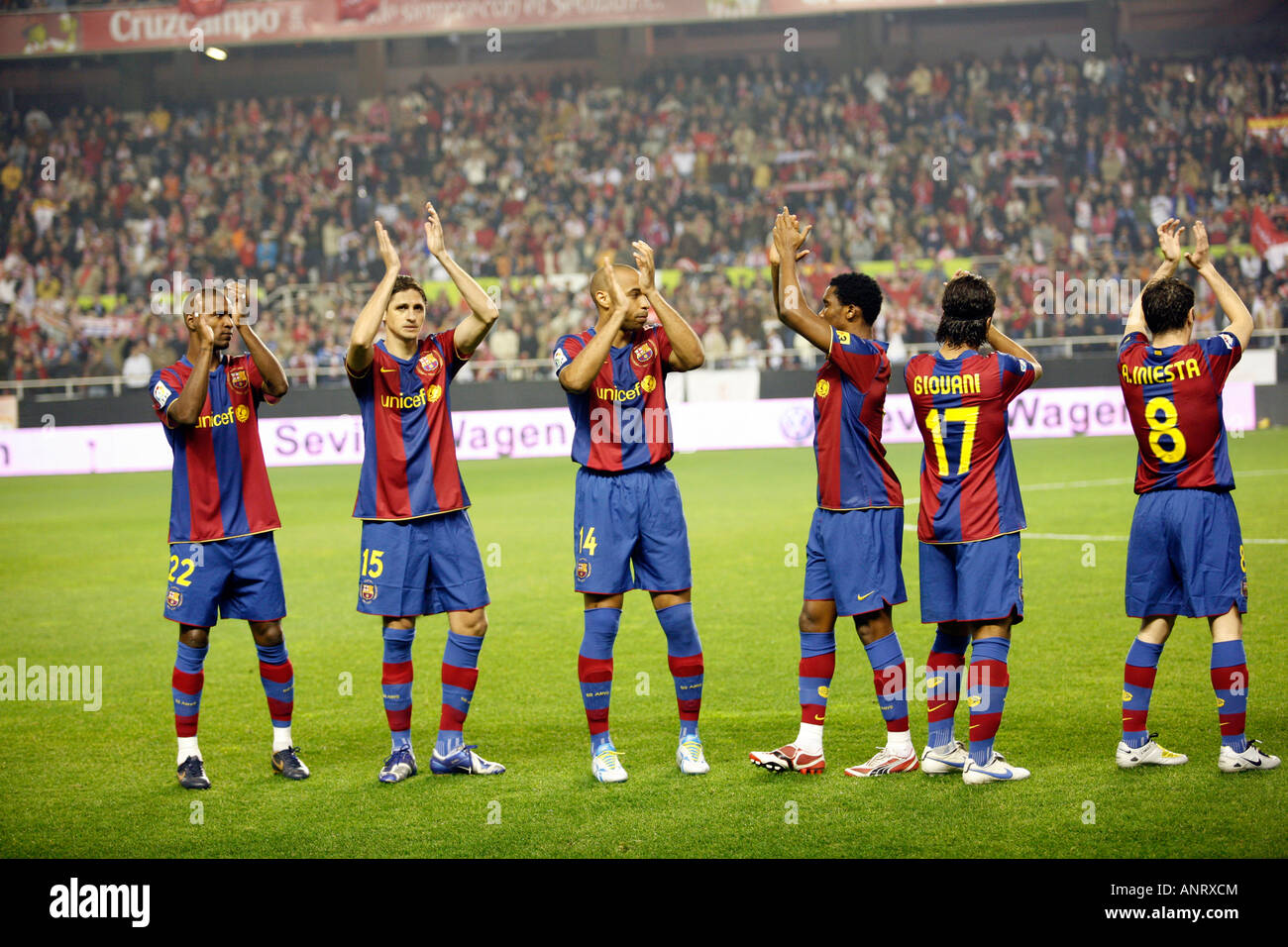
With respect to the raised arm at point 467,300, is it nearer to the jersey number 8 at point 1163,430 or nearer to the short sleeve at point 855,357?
the short sleeve at point 855,357

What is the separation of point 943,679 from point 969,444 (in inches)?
38.5

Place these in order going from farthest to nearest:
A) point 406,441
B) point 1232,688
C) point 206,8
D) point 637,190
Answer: point 206,8, point 637,190, point 406,441, point 1232,688

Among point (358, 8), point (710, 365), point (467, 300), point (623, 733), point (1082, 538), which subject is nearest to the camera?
point (467, 300)

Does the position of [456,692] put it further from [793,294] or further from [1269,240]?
[1269,240]

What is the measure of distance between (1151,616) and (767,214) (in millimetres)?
24646

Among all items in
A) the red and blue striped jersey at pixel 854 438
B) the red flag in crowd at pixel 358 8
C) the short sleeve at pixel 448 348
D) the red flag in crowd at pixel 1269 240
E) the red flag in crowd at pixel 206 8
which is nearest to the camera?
the red and blue striped jersey at pixel 854 438

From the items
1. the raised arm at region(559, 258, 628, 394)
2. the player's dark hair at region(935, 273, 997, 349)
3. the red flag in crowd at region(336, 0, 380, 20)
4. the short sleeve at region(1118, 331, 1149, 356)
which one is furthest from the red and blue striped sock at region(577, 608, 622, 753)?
the red flag in crowd at region(336, 0, 380, 20)

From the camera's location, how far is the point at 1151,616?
5.30m

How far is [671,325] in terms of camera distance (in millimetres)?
5418

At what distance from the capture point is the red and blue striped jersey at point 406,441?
5594 millimetres

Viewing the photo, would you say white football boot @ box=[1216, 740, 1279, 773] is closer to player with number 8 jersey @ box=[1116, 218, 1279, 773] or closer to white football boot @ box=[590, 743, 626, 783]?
player with number 8 jersey @ box=[1116, 218, 1279, 773]

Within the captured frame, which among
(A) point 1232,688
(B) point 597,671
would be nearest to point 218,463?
(B) point 597,671

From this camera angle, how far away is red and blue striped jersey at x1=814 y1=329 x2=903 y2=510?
5387 millimetres

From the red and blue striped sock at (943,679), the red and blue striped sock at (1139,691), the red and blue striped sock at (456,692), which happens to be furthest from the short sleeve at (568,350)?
the red and blue striped sock at (1139,691)
